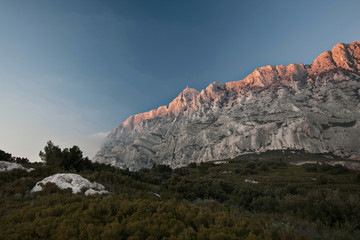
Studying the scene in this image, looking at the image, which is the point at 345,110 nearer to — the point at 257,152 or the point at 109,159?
the point at 257,152

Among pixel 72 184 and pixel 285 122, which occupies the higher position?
pixel 285 122

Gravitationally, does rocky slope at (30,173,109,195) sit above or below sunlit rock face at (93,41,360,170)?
below

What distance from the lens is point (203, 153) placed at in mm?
148250

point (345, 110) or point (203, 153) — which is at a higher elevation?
point (345, 110)

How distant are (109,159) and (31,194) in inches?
7971

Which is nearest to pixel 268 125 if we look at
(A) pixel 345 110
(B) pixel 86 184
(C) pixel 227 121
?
(C) pixel 227 121

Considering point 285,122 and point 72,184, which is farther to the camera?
point 285,122

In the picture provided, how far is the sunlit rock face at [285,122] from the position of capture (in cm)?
11488

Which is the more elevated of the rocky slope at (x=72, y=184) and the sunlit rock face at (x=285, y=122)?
the sunlit rock face at (x=285, y=122)

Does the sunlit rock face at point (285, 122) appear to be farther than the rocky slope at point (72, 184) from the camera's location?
Yes

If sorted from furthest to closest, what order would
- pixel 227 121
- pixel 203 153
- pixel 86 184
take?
pixel 227 121 < pixel 203 153 < pixel 86 184

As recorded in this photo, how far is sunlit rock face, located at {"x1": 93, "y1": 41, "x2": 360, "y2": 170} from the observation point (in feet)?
377

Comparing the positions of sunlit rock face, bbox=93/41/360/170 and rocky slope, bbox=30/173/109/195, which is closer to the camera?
rocky slope, bbox=30/173/109/195

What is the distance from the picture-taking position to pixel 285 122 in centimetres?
13000
